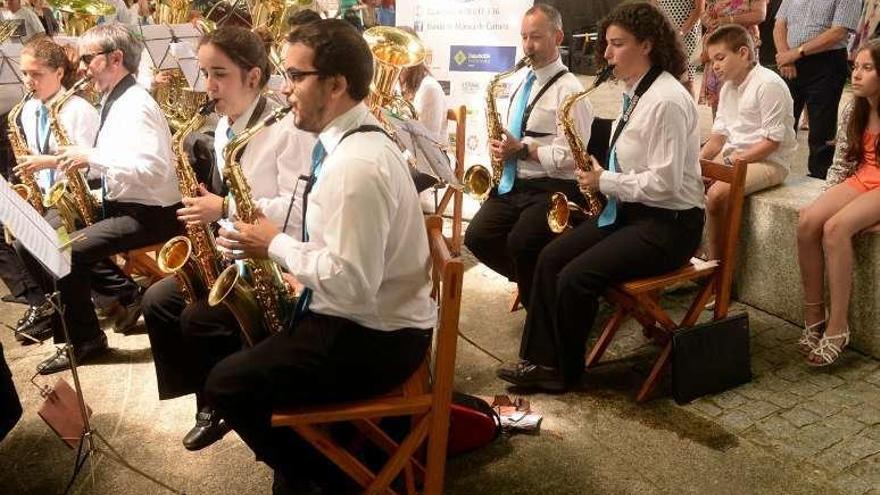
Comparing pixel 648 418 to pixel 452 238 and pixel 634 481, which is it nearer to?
pixel 634 481

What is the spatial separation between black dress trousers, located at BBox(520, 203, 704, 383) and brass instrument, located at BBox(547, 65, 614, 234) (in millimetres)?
207

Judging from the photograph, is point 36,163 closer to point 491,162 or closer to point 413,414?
point 491,162

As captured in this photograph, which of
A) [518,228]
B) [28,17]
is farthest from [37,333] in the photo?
[28,17]

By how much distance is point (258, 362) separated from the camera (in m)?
2.16

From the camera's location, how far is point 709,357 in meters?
3.10

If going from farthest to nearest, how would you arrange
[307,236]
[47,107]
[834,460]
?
[47,107], [834,460], [307,236]

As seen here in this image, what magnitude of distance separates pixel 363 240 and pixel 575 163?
1903mm

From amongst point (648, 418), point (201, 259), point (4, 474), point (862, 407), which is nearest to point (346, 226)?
point (201, 259)

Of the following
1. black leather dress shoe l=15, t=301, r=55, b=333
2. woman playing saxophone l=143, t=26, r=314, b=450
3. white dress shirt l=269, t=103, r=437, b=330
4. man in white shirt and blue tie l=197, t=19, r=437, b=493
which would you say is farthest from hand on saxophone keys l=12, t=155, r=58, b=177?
white dress shirt l=269, t=103, r=437, b=330

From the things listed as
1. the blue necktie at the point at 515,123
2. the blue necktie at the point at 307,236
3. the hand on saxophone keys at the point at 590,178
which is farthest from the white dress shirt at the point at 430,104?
the blue necktie at the point at 307,236

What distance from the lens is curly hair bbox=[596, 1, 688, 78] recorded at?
3.10 meters

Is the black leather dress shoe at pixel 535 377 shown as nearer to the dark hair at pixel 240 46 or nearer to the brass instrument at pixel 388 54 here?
the brass instrument at pixel 388 54

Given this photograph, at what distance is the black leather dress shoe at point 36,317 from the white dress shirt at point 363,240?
8.67ft

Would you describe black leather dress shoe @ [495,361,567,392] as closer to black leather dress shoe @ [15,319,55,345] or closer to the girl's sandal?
the girl's sandal
